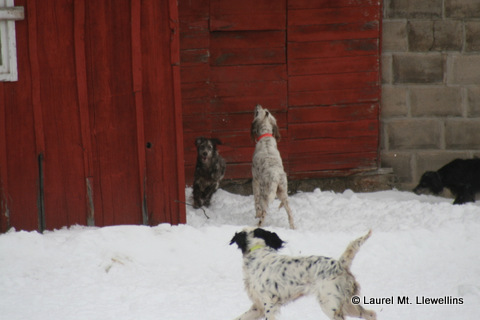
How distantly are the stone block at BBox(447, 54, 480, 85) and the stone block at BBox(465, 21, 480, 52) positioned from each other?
12cm

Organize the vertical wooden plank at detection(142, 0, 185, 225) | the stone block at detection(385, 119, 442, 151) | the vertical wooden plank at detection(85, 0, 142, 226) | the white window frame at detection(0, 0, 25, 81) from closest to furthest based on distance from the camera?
the white window frame at detection(0, 0, 25, 81)
the vertical wooden plank at detection(85, 0, 142, 226)
the vertical wooden plank at detection(142, 0, 185, 225)
the stone block at detection(385, 119, 442, 151)

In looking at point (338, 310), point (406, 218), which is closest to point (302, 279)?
point (338, 310)

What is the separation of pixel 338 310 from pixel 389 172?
611 centimetres

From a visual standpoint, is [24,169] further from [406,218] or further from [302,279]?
[406,218]

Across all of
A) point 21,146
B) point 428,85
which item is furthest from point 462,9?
point 21,146

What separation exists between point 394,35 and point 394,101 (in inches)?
37.3

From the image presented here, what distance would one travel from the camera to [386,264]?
6891 millimetres

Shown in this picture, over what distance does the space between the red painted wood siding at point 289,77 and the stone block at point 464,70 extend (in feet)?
3.72

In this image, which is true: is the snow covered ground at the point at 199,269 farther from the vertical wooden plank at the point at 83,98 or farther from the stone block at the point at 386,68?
the stone block at the point at 386,68

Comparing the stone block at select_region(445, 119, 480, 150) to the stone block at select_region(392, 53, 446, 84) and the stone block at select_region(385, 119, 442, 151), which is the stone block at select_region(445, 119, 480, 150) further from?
the stone block at select_region(392, 53, 446, 84)

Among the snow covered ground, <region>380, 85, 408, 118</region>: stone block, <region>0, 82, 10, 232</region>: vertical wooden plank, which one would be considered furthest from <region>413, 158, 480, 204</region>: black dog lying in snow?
<region>0, 82, 10, 232</region>: vertical wooden plank

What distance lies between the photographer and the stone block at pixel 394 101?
1034 centimetres

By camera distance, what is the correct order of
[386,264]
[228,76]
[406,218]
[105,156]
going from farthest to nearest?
[228,76] < [406,218] < [105,156] < [386,264]

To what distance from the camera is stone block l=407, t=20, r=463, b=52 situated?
10.2 meters
